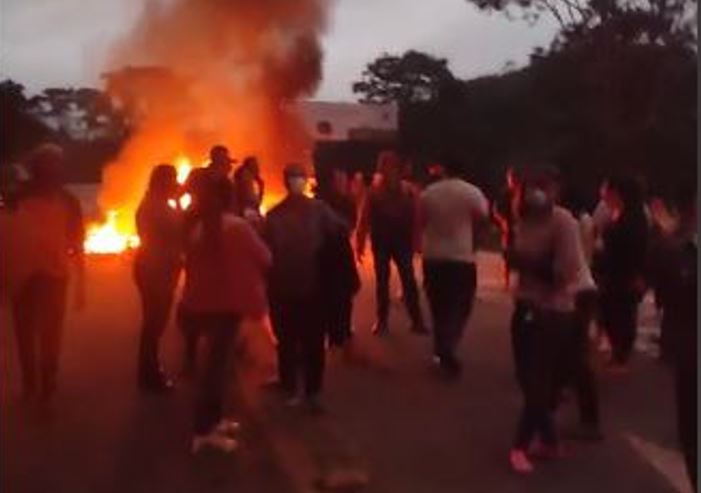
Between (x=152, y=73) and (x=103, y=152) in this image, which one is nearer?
(x=152, y=73)

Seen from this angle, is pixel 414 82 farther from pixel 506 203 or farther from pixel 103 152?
pixel 506 203

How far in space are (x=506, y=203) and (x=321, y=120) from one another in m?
19.7

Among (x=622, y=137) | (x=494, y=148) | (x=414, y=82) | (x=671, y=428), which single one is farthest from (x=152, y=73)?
(x=414, y=82)

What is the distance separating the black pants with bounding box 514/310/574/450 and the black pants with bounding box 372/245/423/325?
449 centimetres

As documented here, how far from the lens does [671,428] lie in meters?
8.97

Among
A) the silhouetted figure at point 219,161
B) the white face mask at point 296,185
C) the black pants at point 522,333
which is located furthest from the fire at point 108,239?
the black pants at point 522,333

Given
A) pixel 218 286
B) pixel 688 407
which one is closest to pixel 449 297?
pixel 218 286

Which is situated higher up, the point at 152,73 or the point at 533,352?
the point at 152,73

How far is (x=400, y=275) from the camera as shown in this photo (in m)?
12.5

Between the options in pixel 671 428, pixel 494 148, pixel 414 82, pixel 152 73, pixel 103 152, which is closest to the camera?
pixel 671 428

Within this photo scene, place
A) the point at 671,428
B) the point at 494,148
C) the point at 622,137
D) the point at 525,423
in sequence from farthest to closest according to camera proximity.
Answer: the point at 494,148 < the point at 622,137 < the point at 671,428 < the point at 525,423

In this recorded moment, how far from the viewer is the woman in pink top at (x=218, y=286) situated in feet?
25.4

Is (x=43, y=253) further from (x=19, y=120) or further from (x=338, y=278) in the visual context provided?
(x=19, y=120)

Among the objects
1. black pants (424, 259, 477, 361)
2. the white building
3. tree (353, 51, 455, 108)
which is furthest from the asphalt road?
tree (353, 51, 455, 108)
